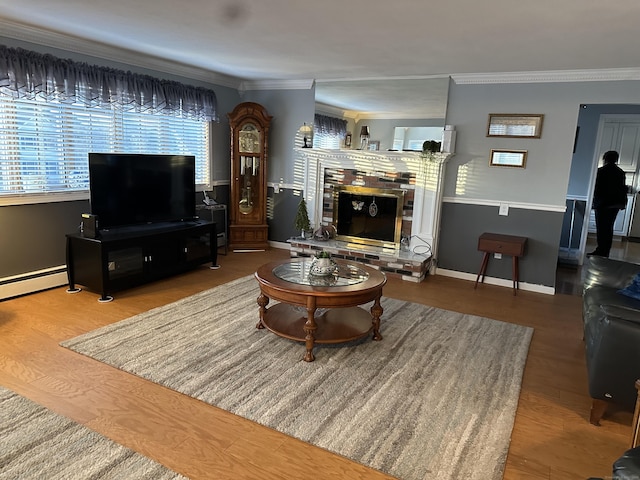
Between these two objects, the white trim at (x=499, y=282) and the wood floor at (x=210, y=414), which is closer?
the wood floor at (x=210, y=414)

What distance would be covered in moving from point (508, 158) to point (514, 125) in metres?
0.36

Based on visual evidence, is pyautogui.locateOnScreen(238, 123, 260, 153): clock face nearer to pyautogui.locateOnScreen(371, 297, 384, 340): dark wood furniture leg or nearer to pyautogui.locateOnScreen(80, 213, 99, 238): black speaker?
pyautogui.locateOnScreen(80, 213, 99, 238): black speaker

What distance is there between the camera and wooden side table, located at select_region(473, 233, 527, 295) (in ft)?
15.4

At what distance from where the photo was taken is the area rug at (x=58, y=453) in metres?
1.91

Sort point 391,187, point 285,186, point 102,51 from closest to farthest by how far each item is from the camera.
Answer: point 102,51 → point 391,187 → point 285,186

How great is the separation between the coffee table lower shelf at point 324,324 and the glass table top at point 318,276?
1.08 ft

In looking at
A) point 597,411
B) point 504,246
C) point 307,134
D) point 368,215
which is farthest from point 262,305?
point 307,134

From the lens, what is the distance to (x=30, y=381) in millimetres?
2621

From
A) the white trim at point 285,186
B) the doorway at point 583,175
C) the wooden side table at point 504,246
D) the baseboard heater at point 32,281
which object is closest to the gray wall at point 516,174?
the wooden side table at point 504,246

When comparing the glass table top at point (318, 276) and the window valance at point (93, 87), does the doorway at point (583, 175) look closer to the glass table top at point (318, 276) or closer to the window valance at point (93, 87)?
the glass table top at point (318, 276)

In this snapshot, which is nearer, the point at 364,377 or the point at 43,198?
the point at 364,377

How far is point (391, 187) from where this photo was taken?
217 inches

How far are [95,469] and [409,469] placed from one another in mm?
1408

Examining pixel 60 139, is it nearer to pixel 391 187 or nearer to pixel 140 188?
pixel 140 188
